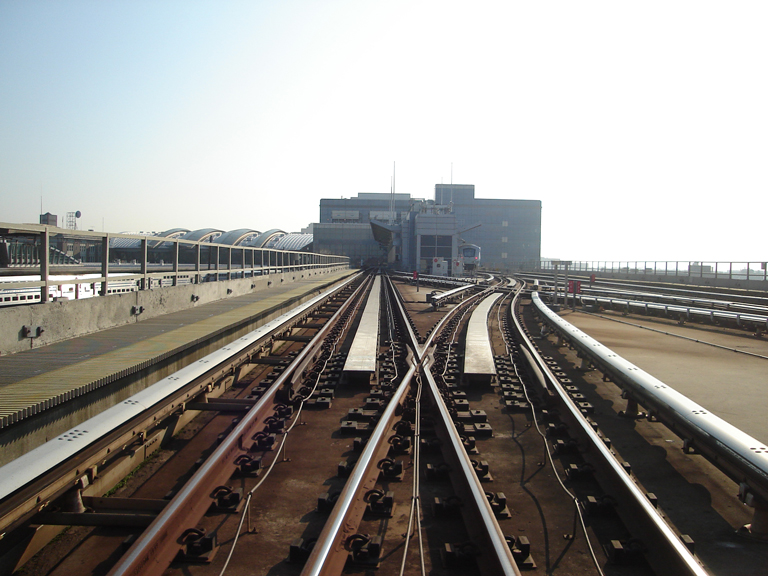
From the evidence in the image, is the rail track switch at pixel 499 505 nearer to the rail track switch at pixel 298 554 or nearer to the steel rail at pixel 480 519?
the steel rail at pixel 480 519

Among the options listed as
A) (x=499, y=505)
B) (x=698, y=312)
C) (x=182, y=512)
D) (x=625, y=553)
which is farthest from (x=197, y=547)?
(x=698, y=312)

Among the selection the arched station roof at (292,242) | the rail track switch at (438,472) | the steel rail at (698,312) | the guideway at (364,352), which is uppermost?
the arched station roof at (292,242)

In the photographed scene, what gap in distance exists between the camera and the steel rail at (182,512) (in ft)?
9.56

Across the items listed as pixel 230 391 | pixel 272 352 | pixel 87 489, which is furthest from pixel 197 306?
pixel 87 489

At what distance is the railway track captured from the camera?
328cm

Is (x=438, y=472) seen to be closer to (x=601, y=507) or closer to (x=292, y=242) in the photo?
(x=601, y=507)

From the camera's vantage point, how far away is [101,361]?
5809 millimetres

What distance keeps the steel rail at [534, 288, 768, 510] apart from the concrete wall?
7533mm

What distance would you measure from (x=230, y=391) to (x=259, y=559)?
4529 mm

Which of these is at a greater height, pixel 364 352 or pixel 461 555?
pixel 364 352

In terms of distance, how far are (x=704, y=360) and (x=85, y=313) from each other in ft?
38.5

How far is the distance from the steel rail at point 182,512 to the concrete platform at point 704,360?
5.66 m

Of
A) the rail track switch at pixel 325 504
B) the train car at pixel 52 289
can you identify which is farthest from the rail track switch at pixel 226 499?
the train car at pixel 52 289

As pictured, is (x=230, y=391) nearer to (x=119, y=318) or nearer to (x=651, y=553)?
(x=119, y=318)
